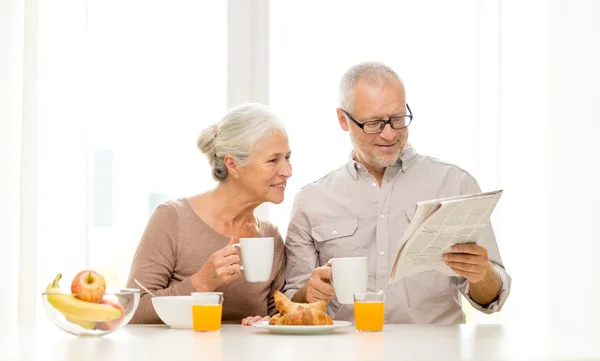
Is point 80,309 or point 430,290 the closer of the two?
point 80,309

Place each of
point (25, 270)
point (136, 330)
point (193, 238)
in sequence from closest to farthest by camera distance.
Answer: point (136, 330) → point (193, 238) → point (25, 270)

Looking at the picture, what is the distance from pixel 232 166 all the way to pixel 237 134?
117 mm

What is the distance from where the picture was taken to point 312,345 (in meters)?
1.69

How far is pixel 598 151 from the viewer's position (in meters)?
3.53

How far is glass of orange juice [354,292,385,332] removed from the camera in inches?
78.7

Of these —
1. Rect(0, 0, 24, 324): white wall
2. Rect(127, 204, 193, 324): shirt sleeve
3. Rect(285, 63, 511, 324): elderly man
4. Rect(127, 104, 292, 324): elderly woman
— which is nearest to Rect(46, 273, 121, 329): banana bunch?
Rect(127, 204, 193, 324): shirt sleeve

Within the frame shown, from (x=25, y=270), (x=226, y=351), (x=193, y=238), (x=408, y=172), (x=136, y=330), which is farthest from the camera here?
(x=25, y=270)

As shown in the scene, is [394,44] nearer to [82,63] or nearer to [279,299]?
[82,63]

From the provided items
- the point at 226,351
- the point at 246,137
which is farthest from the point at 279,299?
the point at 246,137

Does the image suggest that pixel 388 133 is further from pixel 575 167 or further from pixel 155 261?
pixel 575 167

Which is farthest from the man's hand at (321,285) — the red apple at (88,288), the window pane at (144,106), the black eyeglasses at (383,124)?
the window pane at (144,106)

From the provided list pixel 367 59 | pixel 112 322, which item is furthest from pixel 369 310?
pixel 367 59

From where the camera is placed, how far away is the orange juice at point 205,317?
2.02 meters

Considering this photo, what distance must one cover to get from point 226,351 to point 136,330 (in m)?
0.63
